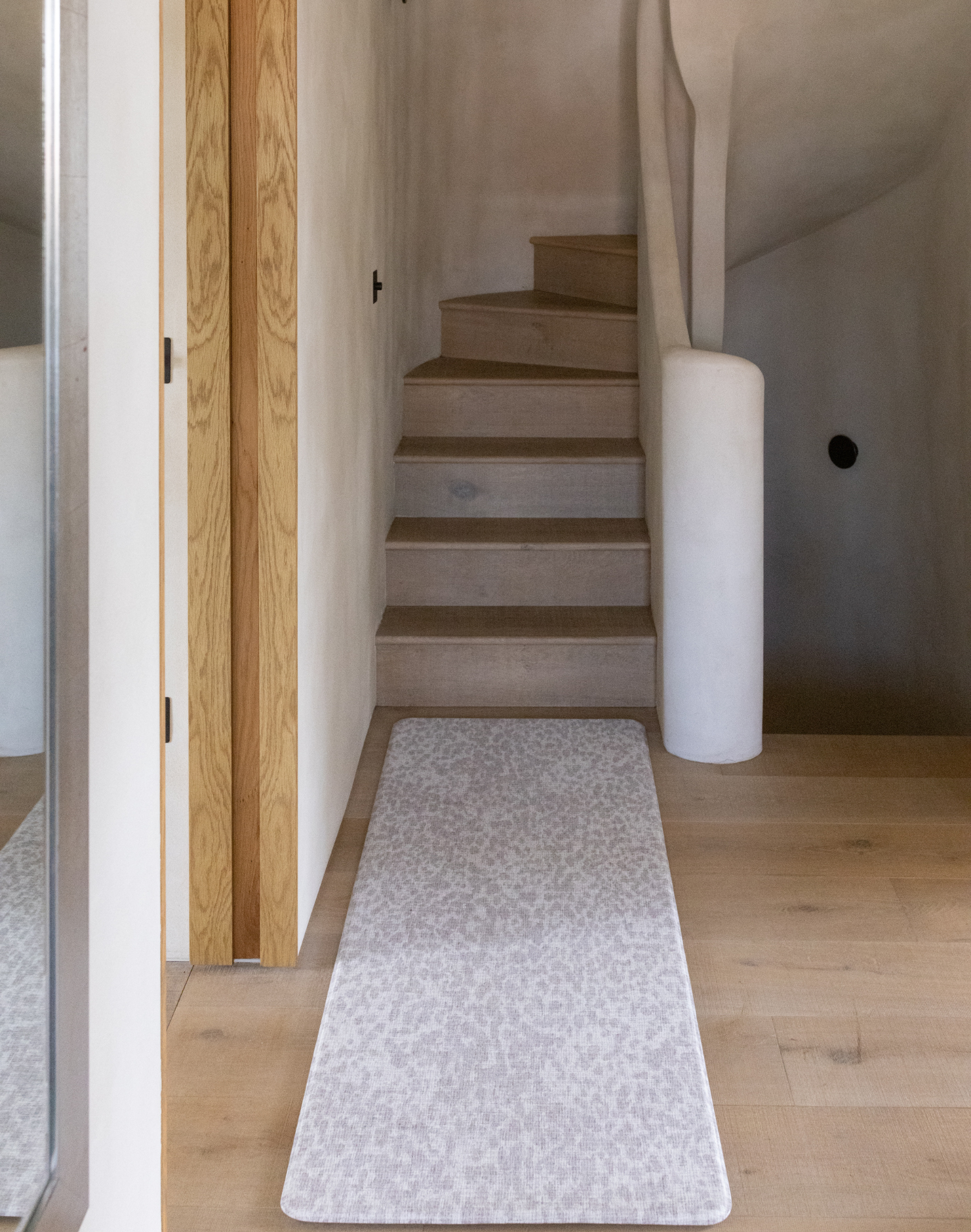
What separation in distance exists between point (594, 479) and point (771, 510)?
5.76ft

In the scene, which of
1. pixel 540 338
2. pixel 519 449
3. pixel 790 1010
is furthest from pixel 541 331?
pixel 790 1010

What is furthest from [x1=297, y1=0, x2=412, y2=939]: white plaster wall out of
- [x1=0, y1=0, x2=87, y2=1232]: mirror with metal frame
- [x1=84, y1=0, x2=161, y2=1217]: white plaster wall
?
[x1=0, y1=0, x2=87, y2=1232]: mirror with metal frame

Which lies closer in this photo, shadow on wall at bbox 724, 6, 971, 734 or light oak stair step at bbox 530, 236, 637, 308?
shadow on wall at bbox 724, 6, 971, 734

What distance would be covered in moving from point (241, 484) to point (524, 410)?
229 cm

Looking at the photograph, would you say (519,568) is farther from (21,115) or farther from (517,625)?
(21,115)

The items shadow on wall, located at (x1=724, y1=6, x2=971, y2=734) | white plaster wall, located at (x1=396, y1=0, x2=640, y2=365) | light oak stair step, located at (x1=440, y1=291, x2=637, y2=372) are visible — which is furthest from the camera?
white plaster wall, located at (x1=396, y1=0, x2=640, y2=365)

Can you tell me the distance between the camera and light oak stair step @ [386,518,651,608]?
383cm

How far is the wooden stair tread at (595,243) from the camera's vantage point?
4.68m

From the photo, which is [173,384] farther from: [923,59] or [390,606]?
[923,59]

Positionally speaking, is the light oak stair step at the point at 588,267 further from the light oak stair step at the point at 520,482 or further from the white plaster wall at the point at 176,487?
the white plaster wall at the point at 176,487

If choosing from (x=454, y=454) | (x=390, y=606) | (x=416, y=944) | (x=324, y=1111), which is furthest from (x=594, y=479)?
(x=324, y=1111)

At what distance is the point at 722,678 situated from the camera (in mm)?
3205

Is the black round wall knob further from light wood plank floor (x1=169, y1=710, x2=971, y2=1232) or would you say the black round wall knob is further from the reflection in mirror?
the reflection in mirror

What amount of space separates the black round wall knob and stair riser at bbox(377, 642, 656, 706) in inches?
78.0
